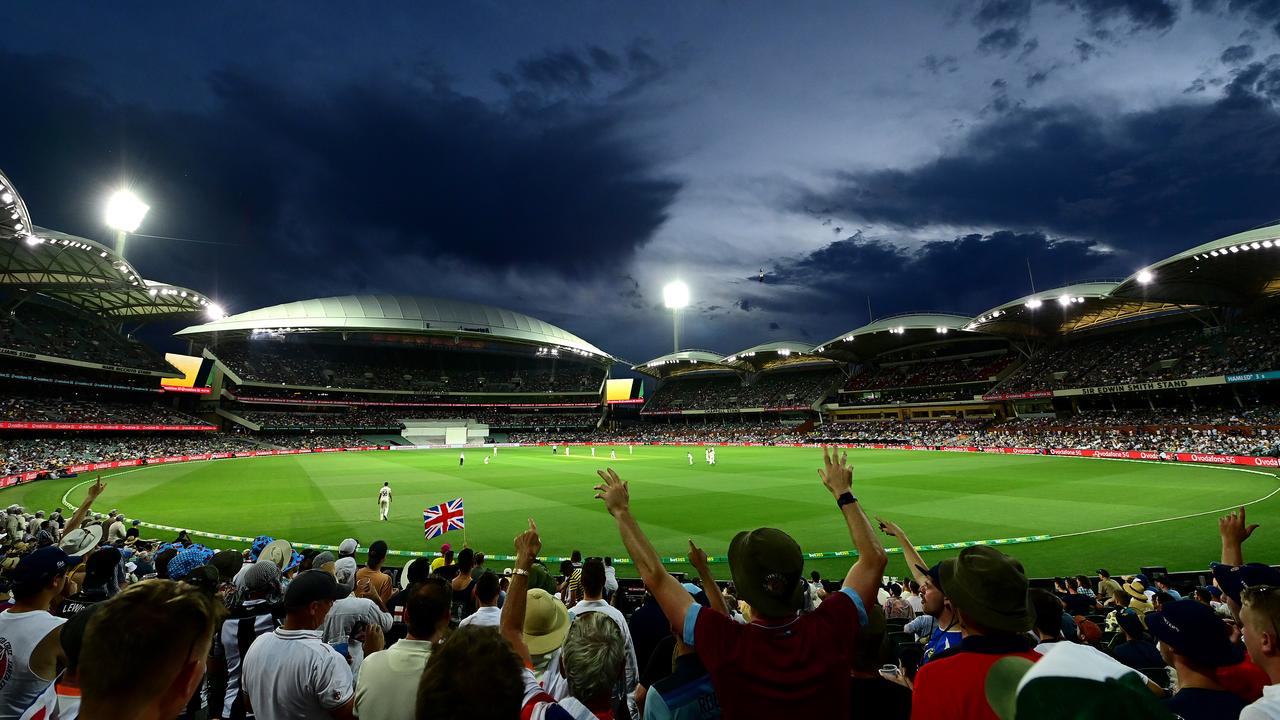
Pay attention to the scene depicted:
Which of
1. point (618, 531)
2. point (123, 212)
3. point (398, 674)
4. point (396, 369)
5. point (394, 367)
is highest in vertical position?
point (123, 212)

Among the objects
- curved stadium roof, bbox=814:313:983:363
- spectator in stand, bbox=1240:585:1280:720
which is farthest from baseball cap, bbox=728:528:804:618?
curved stadium roof, bbox=814:313:983:363

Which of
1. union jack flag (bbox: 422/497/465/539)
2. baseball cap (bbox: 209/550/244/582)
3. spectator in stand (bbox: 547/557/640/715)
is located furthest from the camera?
union jack flag (bbox: 422/497/465/539)

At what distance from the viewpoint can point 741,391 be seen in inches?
3856

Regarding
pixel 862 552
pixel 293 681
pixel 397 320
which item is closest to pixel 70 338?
pixel 397 320

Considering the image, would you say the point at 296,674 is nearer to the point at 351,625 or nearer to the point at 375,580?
the point at 351,625

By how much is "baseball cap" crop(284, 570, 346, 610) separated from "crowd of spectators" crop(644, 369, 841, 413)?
86.0 metres

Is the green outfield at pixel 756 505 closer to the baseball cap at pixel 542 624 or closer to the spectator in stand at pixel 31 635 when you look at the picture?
the baseball cap at pixel 542 624

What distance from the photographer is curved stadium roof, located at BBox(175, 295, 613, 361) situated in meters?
79.9

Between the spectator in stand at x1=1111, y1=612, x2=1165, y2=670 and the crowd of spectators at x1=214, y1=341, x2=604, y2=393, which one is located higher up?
the crowd of spectators at x1=214, y1=341, x2=604, y2=393

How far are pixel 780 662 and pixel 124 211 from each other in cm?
6508

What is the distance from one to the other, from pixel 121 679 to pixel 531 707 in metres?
1.42

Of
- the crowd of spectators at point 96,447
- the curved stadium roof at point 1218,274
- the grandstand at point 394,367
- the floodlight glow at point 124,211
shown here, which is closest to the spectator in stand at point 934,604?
the curved stadium roof at point 1218,274

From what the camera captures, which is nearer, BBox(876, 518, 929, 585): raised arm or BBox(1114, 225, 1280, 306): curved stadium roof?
BBox(876, 518, 929, 585): raised arm

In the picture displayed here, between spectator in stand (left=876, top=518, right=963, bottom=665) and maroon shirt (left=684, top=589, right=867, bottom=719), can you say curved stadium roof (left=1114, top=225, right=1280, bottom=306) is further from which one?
maroon shirt (left=684, top=589, right=867, bottom=719)
